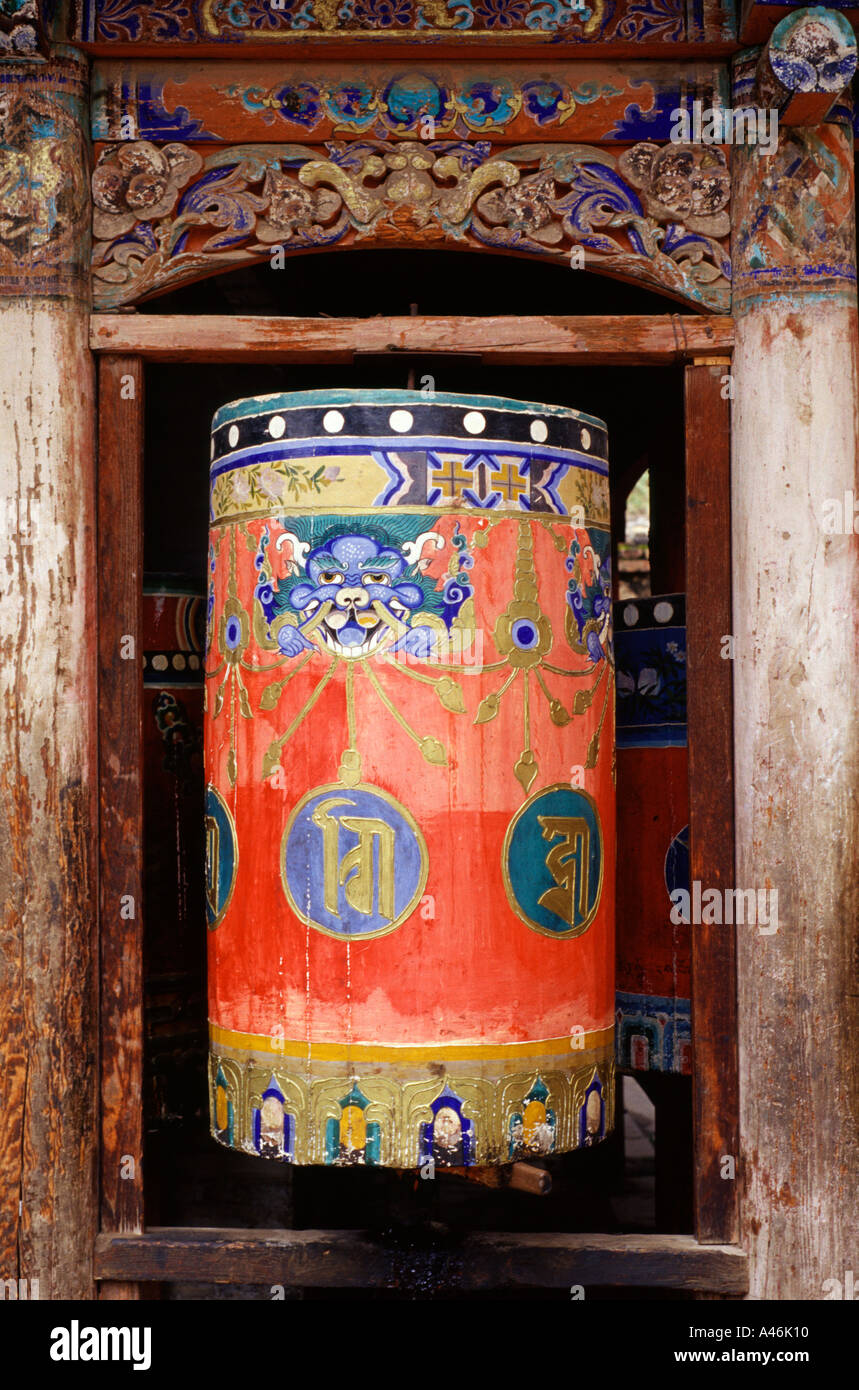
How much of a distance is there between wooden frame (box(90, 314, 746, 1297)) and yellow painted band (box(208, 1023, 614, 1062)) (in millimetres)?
392

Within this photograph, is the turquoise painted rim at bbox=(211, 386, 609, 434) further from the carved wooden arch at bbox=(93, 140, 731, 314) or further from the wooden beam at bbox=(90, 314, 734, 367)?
the carved wooden arch at bbox=(93, 140, 731, 314)

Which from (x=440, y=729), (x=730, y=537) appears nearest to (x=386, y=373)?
(x=730, y=537)

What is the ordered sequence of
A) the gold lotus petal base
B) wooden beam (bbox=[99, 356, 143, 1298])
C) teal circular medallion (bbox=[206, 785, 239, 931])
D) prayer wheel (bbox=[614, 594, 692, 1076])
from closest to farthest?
1. the gold lotus petal base
2. teal circular medallion (bbox=[206, 785, 239, 931])
3. wooden beam (bbox=[99, 356, 143, 1298])
4. prayer wheel (bbox=[614, 594, 692, 1076])

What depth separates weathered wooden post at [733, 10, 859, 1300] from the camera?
3.09 m

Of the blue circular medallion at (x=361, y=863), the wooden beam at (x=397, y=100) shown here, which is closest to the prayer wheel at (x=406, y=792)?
the blue circular medallion at (x=361, y=863)

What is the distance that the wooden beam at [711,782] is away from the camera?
125 inches

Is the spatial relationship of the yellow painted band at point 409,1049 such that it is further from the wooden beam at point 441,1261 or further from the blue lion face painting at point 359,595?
the blue lion face painting at point 359,595

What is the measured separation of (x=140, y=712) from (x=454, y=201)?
1522 mm

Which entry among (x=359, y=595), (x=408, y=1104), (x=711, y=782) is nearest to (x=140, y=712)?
(x=359, y=595)

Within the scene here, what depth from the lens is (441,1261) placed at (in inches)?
123

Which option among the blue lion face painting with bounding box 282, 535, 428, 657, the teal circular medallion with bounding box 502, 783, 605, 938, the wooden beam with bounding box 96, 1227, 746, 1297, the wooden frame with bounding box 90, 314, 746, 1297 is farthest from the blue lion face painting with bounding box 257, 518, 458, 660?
the wooden beam with bounding box 96, 1227, 746, 1297

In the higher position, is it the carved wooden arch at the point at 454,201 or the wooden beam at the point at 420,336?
the carved wooden arch at the point at 454,201

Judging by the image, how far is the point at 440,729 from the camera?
2.92m

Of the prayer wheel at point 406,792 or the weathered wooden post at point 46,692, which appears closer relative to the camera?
the prayer wheel at point 406,792
